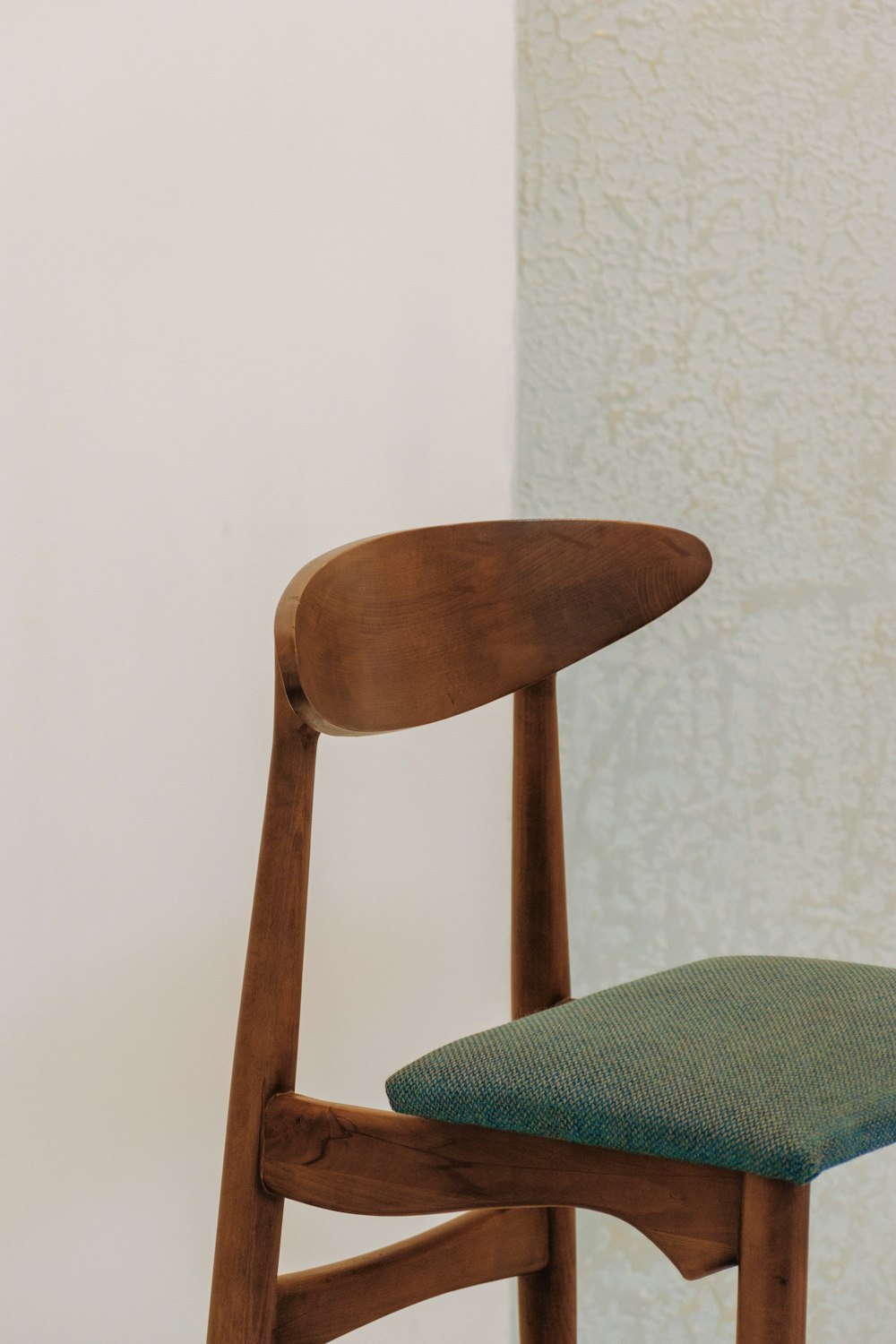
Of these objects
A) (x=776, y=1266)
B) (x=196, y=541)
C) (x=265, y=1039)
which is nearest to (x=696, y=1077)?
(x=776, y=1266)

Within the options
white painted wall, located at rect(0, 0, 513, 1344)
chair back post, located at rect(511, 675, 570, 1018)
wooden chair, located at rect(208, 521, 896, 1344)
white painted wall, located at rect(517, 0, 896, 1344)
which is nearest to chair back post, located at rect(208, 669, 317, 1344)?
wooden chair, located at rect(208, 521, 896, 1344)

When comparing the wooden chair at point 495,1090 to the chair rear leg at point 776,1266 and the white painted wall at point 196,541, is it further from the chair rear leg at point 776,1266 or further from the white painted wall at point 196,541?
the white painted wall at point 196,541

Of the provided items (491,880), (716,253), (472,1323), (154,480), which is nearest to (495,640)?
(154,480)

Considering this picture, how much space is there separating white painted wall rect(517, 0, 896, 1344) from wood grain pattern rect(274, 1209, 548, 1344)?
0.43 m

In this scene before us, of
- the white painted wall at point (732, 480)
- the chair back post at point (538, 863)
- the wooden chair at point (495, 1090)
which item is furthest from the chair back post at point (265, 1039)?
the white painted wall at point (732, 480)

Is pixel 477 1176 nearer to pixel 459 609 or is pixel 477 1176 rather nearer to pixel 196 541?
pixel 459 609

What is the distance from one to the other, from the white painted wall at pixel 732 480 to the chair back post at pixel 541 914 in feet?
0.98

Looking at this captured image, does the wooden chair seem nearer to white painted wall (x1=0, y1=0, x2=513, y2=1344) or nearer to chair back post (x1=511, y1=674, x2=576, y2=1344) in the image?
chair back post (x1=511, y1=674, x2=576, y2=1344)

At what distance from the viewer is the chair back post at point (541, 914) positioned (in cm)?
92

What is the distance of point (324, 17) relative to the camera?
116cm

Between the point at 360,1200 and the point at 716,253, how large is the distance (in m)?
0.96

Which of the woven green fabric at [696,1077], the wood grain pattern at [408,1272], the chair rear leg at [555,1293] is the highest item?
the woven green fabric at [696,1077]

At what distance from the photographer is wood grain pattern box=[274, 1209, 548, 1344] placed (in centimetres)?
74

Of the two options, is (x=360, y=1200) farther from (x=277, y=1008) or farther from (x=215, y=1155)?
(x=215, y=1155)
